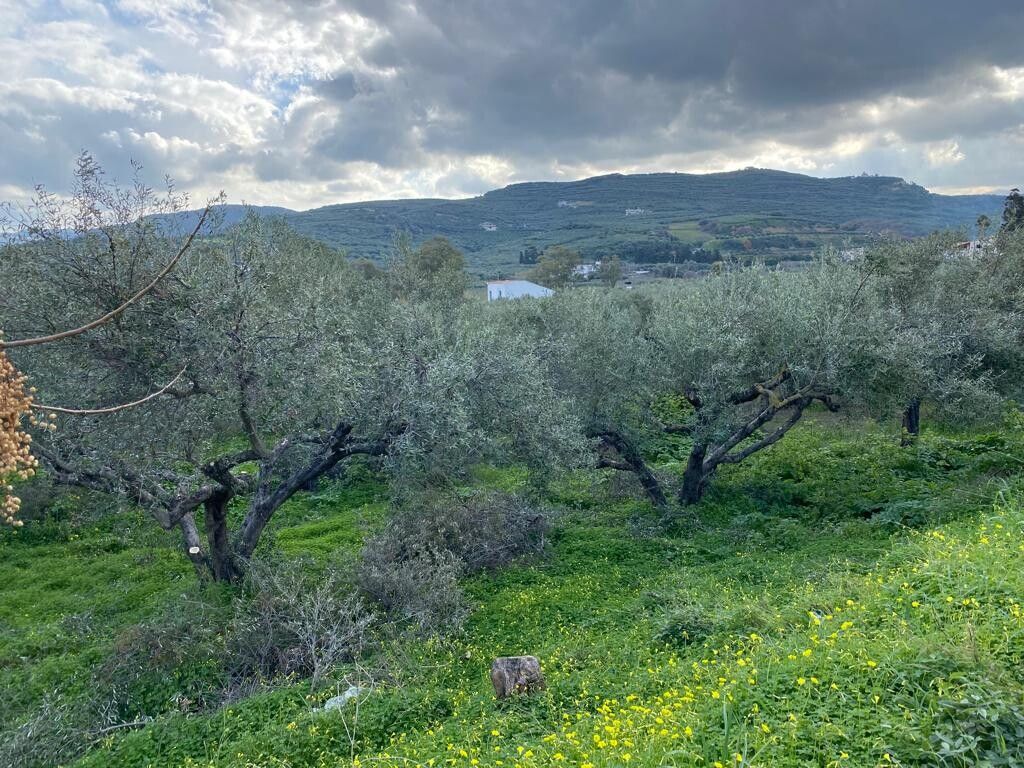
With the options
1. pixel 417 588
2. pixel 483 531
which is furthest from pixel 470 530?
pixel 417 588

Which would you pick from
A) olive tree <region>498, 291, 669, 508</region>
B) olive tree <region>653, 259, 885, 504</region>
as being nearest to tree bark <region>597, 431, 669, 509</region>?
olive tree <region>498, 291, 669, 508</region>

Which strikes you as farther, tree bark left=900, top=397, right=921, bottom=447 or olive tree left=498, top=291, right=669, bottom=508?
tree bark left=900, top=397, right=921, bottom=447

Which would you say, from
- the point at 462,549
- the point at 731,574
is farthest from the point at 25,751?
the point at 731,574

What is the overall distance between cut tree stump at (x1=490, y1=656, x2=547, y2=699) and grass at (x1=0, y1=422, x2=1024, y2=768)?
0.22m

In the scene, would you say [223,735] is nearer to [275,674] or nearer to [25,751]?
[275,674]

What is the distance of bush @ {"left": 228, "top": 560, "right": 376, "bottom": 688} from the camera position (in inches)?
401

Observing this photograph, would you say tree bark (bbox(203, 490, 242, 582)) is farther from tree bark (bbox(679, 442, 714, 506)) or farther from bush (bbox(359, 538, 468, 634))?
tree bark (bbox(679, 442, 714, 506))

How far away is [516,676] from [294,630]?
14.6 ft

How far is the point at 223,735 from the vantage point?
26.5 feet

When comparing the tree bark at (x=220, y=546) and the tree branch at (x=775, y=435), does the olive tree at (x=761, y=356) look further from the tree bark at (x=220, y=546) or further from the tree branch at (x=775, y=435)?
the tree bark at (x=220, y=546)

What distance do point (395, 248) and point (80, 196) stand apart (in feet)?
92.8

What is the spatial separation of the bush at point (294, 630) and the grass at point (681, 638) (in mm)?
802

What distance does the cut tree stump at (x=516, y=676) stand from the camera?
25.8 feet

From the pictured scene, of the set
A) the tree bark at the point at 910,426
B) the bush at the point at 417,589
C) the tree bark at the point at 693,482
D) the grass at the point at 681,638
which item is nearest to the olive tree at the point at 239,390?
the bush at the point at 417,589
